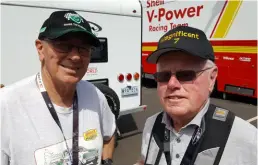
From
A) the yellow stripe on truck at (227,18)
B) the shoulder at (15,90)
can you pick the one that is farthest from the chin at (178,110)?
the yellow stripe on truck at (227,18)

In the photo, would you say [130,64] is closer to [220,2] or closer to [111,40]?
[111,40]

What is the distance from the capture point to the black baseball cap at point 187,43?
53.7 inches

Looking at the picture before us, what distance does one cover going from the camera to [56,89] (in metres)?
1.80

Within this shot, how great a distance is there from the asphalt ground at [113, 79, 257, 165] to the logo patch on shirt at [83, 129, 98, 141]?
253 centimetres

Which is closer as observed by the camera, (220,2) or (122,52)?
(122,52)

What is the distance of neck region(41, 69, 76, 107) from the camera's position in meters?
1.78

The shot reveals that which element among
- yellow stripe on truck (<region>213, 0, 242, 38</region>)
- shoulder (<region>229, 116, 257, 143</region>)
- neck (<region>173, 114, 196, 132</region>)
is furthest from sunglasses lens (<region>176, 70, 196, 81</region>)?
yellow stripe on truck (<region>213, 0, 242, 38</region>)

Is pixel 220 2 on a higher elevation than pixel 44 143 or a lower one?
higher

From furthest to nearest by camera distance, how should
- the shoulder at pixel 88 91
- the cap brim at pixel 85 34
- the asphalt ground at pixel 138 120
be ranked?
the asphalt ground at pixel 138 120 → the shoulder at pixel 88 91 → the cap brim at pixel 85 34

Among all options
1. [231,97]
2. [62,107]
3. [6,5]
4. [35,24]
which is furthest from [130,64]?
[231,97]

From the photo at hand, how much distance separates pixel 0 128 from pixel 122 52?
3.87m

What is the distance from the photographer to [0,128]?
1562 millimetres

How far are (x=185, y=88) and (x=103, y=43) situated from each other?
366 centimetres

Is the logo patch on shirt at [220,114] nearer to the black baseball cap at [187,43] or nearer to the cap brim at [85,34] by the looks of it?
the black baseball cap at [187,43]
